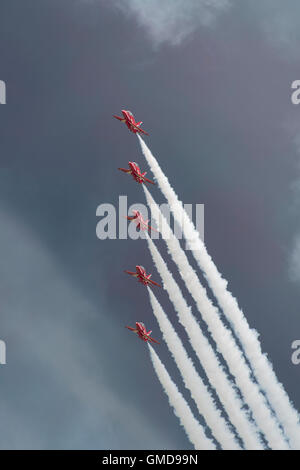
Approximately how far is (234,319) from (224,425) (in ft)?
74.5

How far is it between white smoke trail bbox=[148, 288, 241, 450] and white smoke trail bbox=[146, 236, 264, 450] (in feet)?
8.91

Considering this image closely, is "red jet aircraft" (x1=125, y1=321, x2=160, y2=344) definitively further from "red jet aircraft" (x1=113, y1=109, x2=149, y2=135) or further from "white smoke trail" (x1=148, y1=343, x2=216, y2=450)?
"red jet aircraft" (x1=113, y1=109, x2=149, y2=135)

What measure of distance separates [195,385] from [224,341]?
12181mm

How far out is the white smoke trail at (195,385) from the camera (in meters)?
130

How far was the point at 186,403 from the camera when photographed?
449ft

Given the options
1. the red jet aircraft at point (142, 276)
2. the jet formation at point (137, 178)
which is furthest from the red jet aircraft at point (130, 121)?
the red jet aircraft at point (142, 276)

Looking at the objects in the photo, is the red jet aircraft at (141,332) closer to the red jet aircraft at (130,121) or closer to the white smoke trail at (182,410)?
the white smoke trail at (182,410)

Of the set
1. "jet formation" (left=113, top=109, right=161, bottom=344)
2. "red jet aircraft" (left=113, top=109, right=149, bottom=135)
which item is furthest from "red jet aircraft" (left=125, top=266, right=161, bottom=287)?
"red jet aircraft" (left=113, top=109, right=149, bottom=135)

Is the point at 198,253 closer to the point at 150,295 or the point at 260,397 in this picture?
the point at 150,295

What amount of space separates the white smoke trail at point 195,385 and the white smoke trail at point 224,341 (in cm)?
749

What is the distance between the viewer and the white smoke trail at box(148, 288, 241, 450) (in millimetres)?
130500

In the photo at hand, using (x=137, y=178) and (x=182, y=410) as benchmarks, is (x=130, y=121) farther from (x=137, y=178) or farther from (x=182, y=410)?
(x=182, y=410)
